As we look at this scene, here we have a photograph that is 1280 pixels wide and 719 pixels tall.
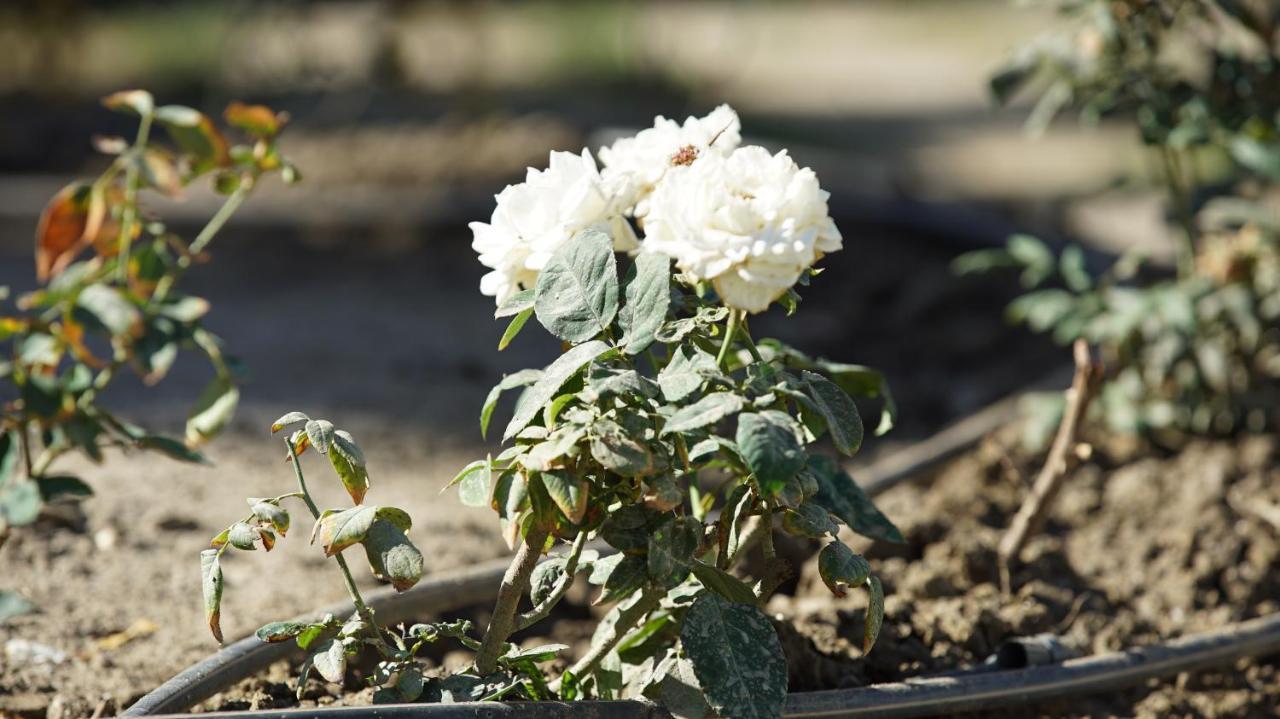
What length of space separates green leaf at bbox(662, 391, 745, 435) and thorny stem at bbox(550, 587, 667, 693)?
0.22m

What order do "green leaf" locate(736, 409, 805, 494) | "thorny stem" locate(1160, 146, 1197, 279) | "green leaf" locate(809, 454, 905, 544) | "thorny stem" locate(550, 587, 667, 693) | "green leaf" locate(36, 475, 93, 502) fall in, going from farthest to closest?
"thorny stem" locate(1160, 146, 1197, 279), "green leaf" locate(36, 475, 93, 502), "green leaf" locate(809, 454, 905, 544), "thorny stem" locate(550, 587, 667, 693), "green leaf" locate(736, 409, 805, 494)

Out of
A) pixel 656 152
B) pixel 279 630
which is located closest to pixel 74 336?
pixel 279 630

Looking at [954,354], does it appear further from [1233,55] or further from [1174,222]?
[1233,55]

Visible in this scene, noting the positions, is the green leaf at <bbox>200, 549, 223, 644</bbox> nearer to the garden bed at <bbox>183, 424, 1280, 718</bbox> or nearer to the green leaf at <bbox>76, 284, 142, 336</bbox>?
the garden bed at <bbox>183, 424, 1280, 718</bbox>

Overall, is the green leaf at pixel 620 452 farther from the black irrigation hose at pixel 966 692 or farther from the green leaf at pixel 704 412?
the black irrigation hose at pixel 966 692

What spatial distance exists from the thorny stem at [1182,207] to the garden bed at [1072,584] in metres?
0.34

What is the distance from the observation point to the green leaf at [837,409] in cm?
123

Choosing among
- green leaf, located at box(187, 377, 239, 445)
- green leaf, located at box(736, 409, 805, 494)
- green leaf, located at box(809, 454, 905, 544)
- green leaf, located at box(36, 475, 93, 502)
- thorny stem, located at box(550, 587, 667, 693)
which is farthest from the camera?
green leaf, located at box(187, 377, 239, 445)

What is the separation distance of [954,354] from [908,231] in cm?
69

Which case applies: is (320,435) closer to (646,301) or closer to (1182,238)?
(646,301)

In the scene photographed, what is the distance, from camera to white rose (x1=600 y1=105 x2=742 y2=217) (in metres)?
1.25

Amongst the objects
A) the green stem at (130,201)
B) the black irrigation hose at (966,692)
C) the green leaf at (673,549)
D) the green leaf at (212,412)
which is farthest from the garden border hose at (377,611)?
the green stem at (130,201)

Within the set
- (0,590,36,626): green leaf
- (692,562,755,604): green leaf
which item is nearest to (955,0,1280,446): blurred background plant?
(692,562,755,604): green leaf

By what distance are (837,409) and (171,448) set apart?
2.92 feet
